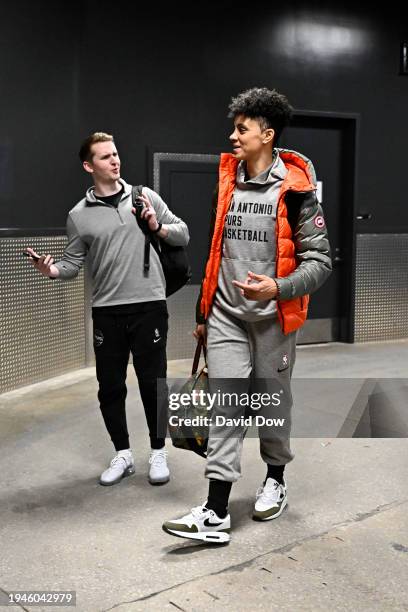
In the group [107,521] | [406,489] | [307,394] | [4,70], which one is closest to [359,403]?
[307,394]

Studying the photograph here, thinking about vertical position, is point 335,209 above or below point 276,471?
above

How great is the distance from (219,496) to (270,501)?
13.3 inches

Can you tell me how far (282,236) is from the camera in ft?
10.1

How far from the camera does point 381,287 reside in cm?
762

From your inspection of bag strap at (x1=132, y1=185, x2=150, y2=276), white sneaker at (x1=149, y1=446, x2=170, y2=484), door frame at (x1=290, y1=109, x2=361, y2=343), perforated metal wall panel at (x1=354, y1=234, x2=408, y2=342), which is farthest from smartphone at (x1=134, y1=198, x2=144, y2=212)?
perforated metal wall panel at (x1=354, y1=234, x2=408, y2=342)

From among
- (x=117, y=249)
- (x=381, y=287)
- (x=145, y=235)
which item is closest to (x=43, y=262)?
(x=117, y=249)

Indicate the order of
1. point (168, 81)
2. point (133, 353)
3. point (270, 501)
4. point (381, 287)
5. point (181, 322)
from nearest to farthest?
point (270, 501) < point (133, 353) < point (168, 81) < point (181, 322) < point (381, 287)

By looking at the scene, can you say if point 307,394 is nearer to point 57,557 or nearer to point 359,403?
point 359,403

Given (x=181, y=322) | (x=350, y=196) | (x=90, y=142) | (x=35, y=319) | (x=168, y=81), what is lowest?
(x=181, y=322)

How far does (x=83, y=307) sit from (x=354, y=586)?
3.89 meters

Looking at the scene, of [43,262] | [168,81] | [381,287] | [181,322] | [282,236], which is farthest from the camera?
[381,287]

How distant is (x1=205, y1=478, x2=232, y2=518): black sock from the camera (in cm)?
313

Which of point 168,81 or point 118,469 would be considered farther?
point 168,81

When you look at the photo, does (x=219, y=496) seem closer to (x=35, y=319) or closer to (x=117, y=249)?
(x=117, y=249)
